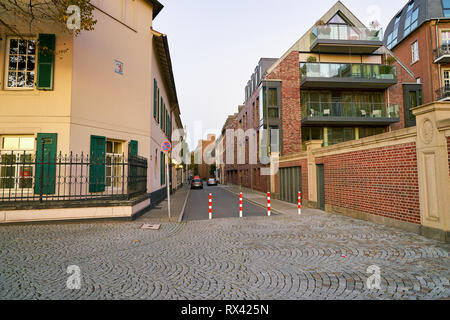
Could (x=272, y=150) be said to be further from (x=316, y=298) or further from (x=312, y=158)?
(x=316, y=298)

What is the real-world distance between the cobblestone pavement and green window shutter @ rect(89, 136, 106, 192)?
7.02 ft

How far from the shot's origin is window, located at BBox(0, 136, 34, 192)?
29.1 ft

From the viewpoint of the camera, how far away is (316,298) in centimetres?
323

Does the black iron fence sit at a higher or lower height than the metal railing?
lower

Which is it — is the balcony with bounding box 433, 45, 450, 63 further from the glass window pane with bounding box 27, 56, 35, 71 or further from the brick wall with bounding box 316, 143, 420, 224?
the glass window pane with bounding box 27, 56, 35, 71

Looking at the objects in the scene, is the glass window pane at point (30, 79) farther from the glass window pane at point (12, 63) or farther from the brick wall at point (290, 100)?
the brick wall at point (290, 100)

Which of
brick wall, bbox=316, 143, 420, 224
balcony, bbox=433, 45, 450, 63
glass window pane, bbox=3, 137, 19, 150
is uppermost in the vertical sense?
balcony, bbox=433, 45, 450, 63

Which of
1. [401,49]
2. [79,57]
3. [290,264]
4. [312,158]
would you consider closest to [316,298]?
[290,264]

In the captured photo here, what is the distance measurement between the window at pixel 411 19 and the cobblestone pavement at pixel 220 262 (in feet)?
84.1

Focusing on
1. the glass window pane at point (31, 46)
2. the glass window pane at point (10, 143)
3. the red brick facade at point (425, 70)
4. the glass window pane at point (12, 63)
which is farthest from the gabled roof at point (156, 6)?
the red brick facade at point (425, 70)

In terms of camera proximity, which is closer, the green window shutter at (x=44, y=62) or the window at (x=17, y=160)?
the window at (x=17, y=160)

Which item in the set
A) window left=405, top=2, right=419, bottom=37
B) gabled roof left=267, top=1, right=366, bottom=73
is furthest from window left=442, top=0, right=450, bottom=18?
gabled roof left=267, top=1, right=366, bottom=73

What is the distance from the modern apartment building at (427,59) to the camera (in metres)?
21.4
